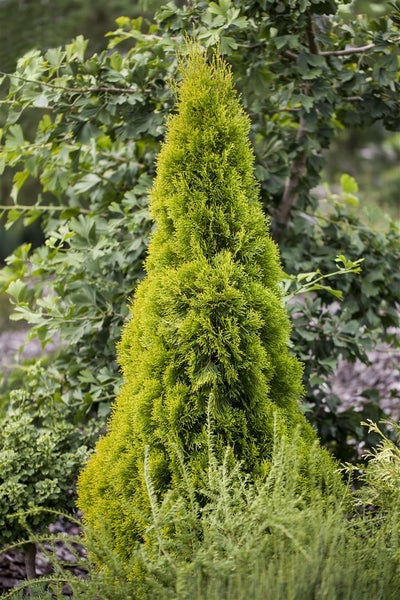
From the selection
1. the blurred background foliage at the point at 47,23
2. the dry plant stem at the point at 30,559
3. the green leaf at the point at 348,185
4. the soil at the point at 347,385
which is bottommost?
the soil at the point at 347,385

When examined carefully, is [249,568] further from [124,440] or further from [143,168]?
[143,168]

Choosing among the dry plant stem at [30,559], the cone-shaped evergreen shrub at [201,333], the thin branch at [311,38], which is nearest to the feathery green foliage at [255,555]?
the cone-shaped evergreen shrub at [201,333]

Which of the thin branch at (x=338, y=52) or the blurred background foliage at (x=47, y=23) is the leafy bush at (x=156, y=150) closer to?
the thin branch at (x=338, y=52)

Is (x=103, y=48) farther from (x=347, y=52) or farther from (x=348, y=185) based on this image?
(x=347, y=52)

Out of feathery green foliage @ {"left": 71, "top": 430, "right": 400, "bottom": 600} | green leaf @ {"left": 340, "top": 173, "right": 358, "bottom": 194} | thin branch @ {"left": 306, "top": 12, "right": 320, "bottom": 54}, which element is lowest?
green leaf @ {"left": 340, "top": 173, "right": 358, "bottom": 194}

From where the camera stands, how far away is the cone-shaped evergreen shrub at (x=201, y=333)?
229 centimetres

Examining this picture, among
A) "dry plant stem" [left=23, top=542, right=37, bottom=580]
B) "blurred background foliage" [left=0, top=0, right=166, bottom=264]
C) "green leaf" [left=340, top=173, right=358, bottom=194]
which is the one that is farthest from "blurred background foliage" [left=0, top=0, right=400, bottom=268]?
"dry plant stem" [left=23, top=542, right=37, bottom=580]

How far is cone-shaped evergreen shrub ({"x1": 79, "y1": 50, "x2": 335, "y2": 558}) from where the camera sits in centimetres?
229

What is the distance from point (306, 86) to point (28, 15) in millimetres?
4520

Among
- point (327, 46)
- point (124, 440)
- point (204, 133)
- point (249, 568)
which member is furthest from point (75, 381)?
point (327, 46)

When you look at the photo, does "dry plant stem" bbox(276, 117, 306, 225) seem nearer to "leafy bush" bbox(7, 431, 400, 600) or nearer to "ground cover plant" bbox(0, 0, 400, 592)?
"ground cover plant" bbox(0, 0, 400, 592)

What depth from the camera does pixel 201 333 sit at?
230 centimetres

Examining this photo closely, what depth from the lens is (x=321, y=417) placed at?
3594 millimetres

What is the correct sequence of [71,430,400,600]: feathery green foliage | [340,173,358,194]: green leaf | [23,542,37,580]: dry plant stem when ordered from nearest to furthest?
[71,430,400,600]: feathery green foliage → [23,542,37,580]: dry plant stem → [340,173,358,194]: green leaf
